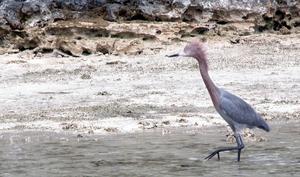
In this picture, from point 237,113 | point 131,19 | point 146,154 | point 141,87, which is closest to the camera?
point 237,113

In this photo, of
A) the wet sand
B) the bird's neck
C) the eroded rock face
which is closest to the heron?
the bird's neck

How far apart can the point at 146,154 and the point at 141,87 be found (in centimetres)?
450

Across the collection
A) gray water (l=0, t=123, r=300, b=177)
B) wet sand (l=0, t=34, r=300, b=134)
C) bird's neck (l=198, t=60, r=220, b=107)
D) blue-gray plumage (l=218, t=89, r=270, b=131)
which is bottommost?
wet sand (l=0, t=34, r=300, b=134)

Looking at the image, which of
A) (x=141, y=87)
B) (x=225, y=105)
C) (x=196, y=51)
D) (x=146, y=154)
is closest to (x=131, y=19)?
(x=141, y=87)

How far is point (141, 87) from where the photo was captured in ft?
43.1

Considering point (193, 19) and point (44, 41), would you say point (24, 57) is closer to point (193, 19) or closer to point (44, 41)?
point (44, 41)

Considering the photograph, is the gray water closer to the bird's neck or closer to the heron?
the heron

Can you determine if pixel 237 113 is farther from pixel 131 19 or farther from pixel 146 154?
pixel 131 19

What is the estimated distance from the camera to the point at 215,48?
1667 centimetres

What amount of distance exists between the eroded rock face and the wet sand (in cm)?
60

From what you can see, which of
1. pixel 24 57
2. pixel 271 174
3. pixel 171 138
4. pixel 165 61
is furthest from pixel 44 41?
pixel 271 174

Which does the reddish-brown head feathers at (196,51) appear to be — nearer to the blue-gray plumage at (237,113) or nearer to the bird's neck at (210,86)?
the bird's neck at (210,86)

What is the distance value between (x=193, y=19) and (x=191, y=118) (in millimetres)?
7418

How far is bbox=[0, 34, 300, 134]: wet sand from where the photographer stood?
1093cm
